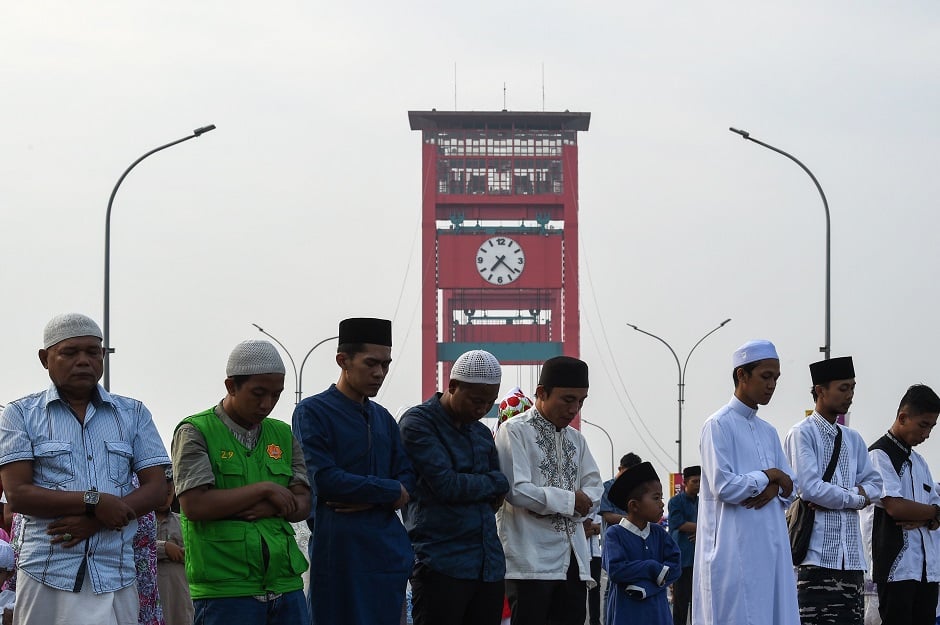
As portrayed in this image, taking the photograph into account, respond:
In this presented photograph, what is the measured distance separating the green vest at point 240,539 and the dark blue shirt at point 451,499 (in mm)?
1129

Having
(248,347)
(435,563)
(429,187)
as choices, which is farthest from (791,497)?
(429,187)

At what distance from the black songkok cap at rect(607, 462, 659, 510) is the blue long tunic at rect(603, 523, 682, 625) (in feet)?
0.62

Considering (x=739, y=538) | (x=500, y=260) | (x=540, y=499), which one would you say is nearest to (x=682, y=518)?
(x=739, y=538)

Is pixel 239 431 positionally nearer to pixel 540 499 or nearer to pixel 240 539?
pixel 240 539

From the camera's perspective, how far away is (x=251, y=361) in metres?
6.01

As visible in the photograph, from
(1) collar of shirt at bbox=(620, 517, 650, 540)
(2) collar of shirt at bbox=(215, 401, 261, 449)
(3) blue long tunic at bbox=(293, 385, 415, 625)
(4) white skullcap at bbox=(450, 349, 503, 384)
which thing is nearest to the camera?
(2) collar of shirt at bbox=(215, 401, 261, 449)

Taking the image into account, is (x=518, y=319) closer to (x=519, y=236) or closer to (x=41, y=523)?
(x=519, y=236)

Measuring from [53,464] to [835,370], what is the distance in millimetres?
4860

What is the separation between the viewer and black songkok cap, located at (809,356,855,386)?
8.48 m

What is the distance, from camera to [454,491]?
6.99 metres

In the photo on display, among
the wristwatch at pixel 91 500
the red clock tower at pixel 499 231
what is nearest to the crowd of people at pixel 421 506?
the wristwatch at pixel 91 500

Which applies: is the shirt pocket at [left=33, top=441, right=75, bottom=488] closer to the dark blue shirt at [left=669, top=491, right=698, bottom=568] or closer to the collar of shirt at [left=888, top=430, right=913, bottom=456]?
the collar of shirt at [left=888, top=430, right=913, bottom=456]

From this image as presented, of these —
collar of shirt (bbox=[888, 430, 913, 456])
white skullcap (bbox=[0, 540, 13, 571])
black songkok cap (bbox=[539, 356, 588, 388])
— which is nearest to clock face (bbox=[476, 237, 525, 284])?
collar of shirt (bbox=[888, 430, 913, 456])

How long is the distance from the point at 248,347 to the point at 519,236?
54453 mm
